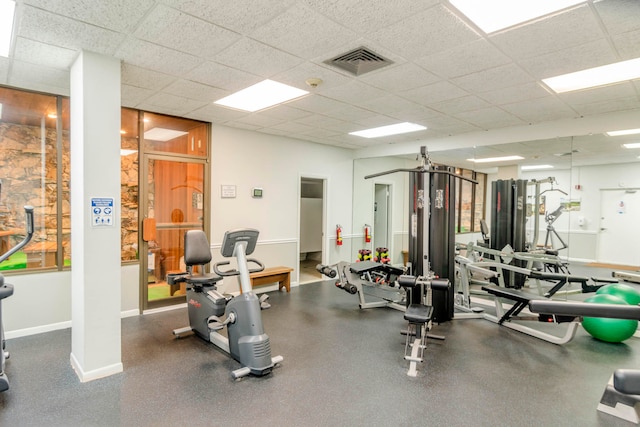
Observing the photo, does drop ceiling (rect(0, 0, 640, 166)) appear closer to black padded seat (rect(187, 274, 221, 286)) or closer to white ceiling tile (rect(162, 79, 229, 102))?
white ceiling tile (rect(162, 79, 229, 102))

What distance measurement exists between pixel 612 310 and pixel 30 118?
537cm

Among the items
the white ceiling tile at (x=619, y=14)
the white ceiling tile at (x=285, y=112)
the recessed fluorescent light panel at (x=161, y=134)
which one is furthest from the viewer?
the recessed fluorescent light panel at (x=161, y=134)

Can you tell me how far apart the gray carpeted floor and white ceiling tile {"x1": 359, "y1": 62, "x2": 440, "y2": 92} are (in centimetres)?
272

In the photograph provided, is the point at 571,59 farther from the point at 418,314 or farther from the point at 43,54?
the point at 43,54

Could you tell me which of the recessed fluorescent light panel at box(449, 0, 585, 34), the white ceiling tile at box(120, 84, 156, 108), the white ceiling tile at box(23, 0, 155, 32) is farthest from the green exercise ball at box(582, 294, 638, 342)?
the white ceiling tile at box(120, 84, 156, 108)

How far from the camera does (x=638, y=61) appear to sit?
2814 mm

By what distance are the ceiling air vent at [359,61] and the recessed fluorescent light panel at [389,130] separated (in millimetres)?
2137

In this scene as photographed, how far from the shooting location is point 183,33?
2.40 m

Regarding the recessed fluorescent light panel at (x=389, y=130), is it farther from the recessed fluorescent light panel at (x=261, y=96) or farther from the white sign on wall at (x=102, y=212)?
the white sign on wall at (x=102, y=212)

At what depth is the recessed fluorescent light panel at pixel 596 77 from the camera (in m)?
2.93

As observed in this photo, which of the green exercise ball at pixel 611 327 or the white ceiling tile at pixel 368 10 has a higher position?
the white ceiling tile at pixel 368 10

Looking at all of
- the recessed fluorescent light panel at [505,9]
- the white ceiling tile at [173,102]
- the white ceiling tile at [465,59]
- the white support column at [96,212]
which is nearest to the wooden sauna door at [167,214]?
the white ceiling tile at [173,102]

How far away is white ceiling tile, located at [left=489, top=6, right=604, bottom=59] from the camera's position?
6.95ft

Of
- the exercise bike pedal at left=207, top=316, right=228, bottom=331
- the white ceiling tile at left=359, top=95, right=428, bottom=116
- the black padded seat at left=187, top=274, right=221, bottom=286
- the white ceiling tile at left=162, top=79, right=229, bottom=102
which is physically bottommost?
the exercise bike pedal at left=207, top=316, right=228, bottom=331
